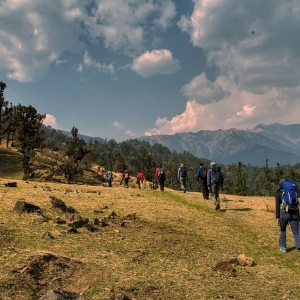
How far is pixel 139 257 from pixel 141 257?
0.07 m

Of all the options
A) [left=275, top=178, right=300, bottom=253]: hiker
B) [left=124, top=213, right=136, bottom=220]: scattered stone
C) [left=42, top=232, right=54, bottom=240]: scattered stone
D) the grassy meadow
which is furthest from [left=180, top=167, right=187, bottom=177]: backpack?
[left=42, top=232, right=54, bottom=240]: scattered stone

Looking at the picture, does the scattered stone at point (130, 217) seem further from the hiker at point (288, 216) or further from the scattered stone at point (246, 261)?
the hiker at point (288, 216)

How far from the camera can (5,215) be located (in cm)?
1123

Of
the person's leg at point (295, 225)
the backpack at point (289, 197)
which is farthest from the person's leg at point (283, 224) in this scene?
the backpack at point (289, 197)

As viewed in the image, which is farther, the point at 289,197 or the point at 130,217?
the point at 130,217

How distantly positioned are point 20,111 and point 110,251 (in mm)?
56566

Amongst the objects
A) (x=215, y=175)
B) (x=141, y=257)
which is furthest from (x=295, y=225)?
(x=215, y=175)

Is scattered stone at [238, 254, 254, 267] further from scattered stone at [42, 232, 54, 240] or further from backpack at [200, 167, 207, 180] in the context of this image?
backpack at [200, 167, 207, 180]

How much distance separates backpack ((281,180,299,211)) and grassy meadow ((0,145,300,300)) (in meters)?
1.63

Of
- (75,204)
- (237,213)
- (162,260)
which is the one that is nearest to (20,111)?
(75,204)

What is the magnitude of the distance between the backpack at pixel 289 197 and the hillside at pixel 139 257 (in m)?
1.64

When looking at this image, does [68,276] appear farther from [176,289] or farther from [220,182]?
[220,182]

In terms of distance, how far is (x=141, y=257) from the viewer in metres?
8.50

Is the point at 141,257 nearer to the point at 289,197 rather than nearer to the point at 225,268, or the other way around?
the point at 225,268
